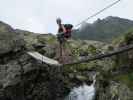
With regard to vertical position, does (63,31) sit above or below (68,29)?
Answer: below

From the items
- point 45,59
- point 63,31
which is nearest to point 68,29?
point 63,31

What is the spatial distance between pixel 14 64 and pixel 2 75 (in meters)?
1.64

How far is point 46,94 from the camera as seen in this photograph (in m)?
35.5

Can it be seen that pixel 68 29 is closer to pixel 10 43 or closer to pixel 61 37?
pixel 61 37

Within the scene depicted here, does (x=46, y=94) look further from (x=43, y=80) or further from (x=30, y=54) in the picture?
(x=30, y=54)

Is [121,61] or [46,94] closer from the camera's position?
[121,61]

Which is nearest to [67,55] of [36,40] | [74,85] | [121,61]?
[121,61]

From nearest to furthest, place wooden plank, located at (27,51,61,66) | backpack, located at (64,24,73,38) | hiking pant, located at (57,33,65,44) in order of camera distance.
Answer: backpack, located at (64,24,73,38)
hiking pant, located at (57,33,65,44)
wooden plank, located at (27,51,61,66)

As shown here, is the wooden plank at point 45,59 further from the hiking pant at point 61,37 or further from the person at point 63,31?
the person at point 63,31

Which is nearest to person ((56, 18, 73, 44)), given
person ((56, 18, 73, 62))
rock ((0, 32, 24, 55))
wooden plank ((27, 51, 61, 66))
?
person ((56, 18, 73, 62))

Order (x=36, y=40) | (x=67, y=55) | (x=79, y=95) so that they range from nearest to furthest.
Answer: (x=67, y=55) < (x=79, y=95) < (x=36, y=40)

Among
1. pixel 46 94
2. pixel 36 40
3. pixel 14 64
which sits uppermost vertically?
pixel 36 40

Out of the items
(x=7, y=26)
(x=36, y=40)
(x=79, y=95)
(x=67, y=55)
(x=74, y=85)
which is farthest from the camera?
(x=36, y=40)

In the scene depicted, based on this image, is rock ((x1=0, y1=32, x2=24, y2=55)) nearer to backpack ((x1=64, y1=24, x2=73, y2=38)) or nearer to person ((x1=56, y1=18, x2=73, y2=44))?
person ((x1=56, y1=18, x2=73, y2=44))
